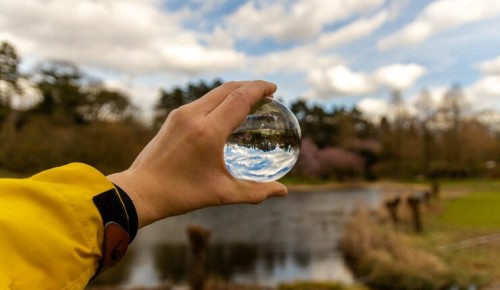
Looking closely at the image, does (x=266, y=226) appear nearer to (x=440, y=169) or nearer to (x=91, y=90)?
(x=91, y=90)

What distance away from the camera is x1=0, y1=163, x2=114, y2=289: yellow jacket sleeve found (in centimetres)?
83

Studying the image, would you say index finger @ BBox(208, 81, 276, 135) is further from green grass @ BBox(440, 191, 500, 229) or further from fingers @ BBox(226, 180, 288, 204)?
green grass @ BBox(440, 191, 500, 229)

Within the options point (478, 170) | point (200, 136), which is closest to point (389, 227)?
point (200, 136)

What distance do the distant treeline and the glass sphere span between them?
16.1 meters

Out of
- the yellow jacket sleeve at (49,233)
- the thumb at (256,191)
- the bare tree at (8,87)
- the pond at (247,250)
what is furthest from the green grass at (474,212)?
the bare tree at (8,87)

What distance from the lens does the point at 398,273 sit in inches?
344

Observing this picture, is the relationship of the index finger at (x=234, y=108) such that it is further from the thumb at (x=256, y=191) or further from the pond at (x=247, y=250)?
the pond at (x=247, y=250)

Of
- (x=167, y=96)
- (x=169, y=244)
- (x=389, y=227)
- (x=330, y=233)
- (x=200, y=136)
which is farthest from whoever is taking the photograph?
(x=167, y=96)

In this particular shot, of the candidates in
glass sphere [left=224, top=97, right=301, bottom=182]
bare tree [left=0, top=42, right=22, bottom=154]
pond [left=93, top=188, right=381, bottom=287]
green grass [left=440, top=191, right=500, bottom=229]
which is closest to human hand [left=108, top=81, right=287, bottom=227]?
glass sphere [left=224, top=97, right=301, bottom=182]

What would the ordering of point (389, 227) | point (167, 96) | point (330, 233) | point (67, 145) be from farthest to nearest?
point (167, 96) → point (67, 145) → point (330, 233) → point (389, 227)

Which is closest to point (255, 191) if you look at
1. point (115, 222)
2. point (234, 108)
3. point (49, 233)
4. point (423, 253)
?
point (234, 108)

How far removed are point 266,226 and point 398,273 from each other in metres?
7.85

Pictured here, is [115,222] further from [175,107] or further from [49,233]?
[175,107]

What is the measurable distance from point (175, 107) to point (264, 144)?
19.2 meters
